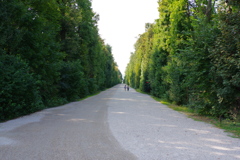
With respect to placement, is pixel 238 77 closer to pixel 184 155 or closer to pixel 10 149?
pixel 184 155

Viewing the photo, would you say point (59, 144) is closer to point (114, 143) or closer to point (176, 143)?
point (114, 143)

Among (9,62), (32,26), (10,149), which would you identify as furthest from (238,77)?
(32,26)

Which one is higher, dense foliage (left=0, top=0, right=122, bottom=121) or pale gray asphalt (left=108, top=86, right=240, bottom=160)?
dense foliage (left=0, top=0, right=122, bottom=121)

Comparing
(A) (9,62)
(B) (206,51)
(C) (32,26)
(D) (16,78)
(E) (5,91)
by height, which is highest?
(C) (32,26)

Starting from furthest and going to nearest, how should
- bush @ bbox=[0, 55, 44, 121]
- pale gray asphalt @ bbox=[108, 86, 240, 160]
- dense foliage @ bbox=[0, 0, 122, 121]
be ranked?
dense foliage @ bbox=[0, 0, 122, 121] → bush @ bbox=[0, 55, 44, 121] → pale gray asphalt @ bbox=[108, 86, 240, 160]

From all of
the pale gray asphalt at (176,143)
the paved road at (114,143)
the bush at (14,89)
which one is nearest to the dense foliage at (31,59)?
the bush at (14,89)

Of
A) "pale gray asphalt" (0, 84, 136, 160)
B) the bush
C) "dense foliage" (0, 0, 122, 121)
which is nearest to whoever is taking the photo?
"pale gray asphalt" (0, 84, 136, 160)

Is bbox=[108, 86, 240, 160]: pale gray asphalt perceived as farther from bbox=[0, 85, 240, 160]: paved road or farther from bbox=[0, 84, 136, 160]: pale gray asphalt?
bbox=[0, 84, 136, 160]: pale gray asphalt

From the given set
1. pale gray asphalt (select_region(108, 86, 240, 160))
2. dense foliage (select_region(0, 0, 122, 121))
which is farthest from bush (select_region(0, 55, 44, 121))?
pale gray asphalt (select_region(108, 86, 240, 160))

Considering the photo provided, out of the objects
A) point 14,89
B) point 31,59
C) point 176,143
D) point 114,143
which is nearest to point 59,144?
point 114,143

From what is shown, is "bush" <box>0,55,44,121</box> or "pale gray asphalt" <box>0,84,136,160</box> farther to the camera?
"bush" <box>0,55,44,121</box>

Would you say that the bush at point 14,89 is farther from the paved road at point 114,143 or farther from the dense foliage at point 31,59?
the paved road at point 114,143

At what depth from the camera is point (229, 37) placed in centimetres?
848

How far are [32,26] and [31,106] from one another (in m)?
5.93
